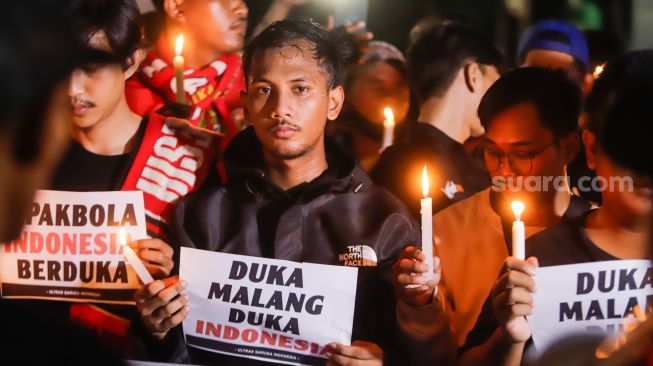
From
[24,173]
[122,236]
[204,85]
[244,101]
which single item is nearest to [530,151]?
[244,101]

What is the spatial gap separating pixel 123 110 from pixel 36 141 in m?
2.28

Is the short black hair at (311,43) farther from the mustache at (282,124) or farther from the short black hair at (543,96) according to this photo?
the short black hair at (543,96)

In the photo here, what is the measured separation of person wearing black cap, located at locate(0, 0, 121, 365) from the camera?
64.7 inches

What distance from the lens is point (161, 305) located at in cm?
374

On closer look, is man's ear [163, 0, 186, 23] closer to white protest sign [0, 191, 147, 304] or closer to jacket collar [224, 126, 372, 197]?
jacket collar [224, 126, 372, 197]

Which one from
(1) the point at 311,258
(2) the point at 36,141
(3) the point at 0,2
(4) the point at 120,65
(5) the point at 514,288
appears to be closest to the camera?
(3) the point at 0,2

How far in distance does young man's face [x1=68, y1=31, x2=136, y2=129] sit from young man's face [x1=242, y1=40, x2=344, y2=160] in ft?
1.86

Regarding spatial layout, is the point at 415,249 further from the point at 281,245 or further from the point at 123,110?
the point at 123,110

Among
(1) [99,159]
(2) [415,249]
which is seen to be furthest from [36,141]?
(1) [99,159]

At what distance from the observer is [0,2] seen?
1.64 meters

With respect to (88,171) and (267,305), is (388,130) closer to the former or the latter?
(267,305)

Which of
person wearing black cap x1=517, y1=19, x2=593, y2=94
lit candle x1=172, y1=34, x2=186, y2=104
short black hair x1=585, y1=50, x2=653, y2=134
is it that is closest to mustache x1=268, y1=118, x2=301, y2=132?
lit candle x1=172, y1=34, x2=186, y2=104

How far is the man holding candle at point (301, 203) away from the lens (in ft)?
12.2

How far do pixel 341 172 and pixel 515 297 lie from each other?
30.3 inches
